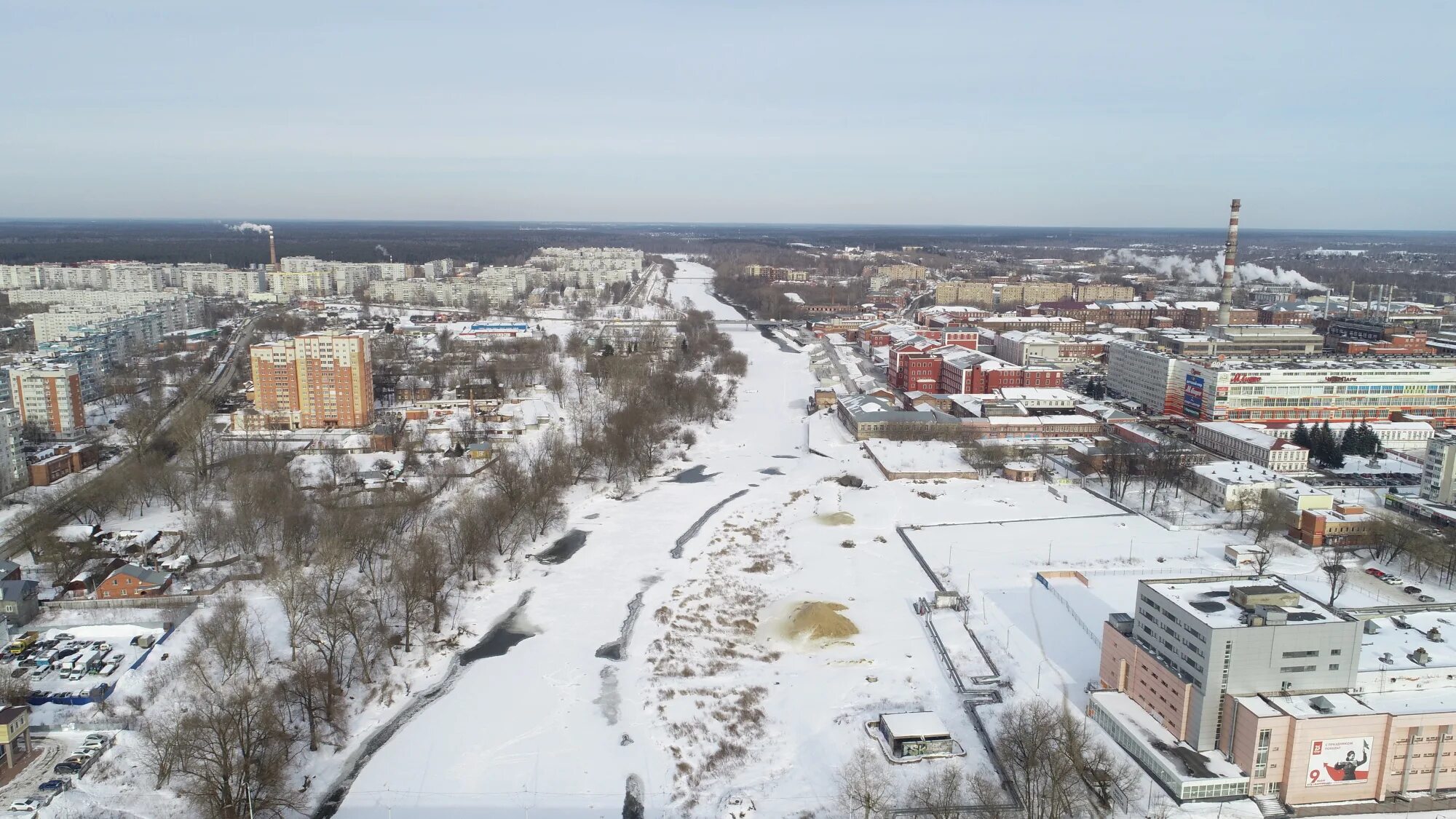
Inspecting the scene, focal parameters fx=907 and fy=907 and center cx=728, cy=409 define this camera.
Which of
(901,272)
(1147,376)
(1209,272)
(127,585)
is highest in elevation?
(1209,272)

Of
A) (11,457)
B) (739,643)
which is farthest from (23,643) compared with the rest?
(739,643)

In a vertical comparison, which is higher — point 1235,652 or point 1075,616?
point 1235,652

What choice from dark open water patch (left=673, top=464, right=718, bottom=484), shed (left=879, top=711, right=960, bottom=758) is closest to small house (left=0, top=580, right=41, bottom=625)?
dark open water patch (left=673, top=464, right=718, bottom=484)

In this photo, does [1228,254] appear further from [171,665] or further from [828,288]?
[171,665]

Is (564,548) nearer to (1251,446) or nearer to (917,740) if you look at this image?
(917,740)

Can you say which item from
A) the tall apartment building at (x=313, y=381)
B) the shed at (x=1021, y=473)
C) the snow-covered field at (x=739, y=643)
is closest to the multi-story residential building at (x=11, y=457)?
the tall apartment building at (x=313, y=381)

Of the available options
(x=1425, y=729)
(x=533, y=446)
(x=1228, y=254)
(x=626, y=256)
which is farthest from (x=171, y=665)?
(x=626, y=256)

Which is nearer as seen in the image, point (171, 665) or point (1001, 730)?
point (1001, 730)
